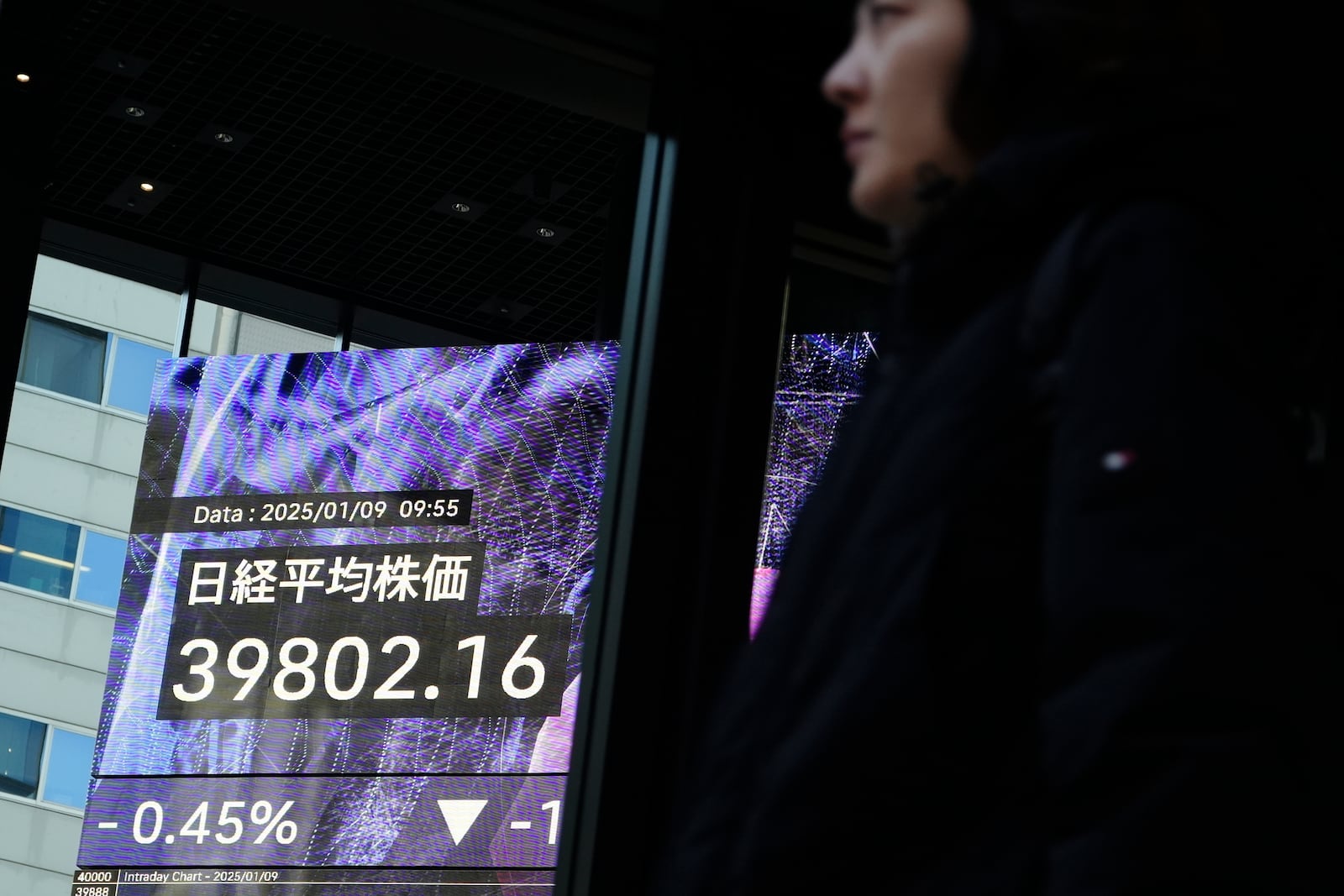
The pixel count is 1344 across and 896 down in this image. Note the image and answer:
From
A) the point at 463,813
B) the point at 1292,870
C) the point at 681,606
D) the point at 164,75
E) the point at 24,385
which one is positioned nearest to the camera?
the point at 1292,870

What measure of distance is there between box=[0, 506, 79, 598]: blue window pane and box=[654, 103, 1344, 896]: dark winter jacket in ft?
40.3

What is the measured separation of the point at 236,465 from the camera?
360 inches

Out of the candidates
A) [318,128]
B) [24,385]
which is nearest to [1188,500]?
[318,128]

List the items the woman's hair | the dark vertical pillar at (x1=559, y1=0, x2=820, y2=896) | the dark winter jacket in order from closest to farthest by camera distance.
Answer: the dark winter jacket
the woman's hair
the dark vertical pillar at (x1=559, y1=0, x2=820, y2=896)

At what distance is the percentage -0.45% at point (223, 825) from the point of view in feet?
27.4

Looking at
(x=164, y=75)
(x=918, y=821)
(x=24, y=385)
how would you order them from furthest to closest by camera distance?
(x=24, y=385)
(x=164, y=75)
(x=918, y=821)

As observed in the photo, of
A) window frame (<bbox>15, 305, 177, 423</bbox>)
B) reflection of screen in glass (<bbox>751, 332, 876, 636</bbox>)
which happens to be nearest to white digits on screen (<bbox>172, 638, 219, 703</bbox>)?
reflection of screen in glass (<bbox>751, 332, 876, 636</bbox>)

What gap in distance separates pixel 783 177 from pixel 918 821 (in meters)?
2.20

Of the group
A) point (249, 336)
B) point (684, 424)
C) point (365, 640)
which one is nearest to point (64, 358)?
point (249, 336)

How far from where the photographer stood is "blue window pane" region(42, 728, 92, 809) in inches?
492

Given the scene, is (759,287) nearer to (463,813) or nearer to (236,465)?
(463,813)

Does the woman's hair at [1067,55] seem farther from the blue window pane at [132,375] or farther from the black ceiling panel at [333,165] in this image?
the blue window pane at [132,375]

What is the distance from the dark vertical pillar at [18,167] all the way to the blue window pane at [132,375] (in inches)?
369

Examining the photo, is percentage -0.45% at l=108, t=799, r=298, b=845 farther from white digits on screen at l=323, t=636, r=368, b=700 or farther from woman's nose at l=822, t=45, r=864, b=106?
woman's nose at l=822, t=45, r=864, b=106
